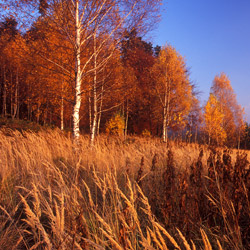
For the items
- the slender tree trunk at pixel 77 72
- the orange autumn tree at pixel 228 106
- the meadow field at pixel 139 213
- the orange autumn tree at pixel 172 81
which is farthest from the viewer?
the orange autumn tree at pixel 228 106

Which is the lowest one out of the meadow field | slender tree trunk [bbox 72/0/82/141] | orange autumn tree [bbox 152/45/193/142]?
the meadow field

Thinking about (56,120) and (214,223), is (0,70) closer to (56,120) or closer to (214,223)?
(56,120)

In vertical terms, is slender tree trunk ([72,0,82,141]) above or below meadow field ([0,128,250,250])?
above

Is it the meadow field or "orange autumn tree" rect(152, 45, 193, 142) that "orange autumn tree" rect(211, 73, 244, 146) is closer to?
"orange autumn tree" rect(152, 45, 193, 142)

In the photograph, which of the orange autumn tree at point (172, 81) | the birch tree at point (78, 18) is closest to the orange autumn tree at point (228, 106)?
the orange autumn tree at point (172, 81)

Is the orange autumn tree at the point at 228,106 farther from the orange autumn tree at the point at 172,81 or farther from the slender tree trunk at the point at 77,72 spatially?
the slender tree trunk at the point at 77,72

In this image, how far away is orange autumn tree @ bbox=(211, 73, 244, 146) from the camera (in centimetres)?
2670

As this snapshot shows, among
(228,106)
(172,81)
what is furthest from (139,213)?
(228,106)

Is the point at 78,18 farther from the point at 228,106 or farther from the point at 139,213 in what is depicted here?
the point at 228,106

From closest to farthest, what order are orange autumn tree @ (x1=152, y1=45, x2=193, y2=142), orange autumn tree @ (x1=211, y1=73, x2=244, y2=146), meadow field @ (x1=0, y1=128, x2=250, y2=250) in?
meadow field @ (x1=0, y1=128, x2=250, y2=250), orange autumn tree @ (x1=152, y1=45, x2=193, y2=142), orange autumn tree @ (x1=211, y1=73, x2=244, y2=146)

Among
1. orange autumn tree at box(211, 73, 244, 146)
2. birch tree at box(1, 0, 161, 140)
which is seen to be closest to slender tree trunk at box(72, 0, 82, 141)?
birch tree at box(1, 0, 161, 140)

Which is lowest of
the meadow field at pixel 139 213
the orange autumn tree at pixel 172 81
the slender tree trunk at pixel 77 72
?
the meadow field at pixel 139 213

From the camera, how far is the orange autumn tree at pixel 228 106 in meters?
26.7

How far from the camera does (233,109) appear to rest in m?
27.6
